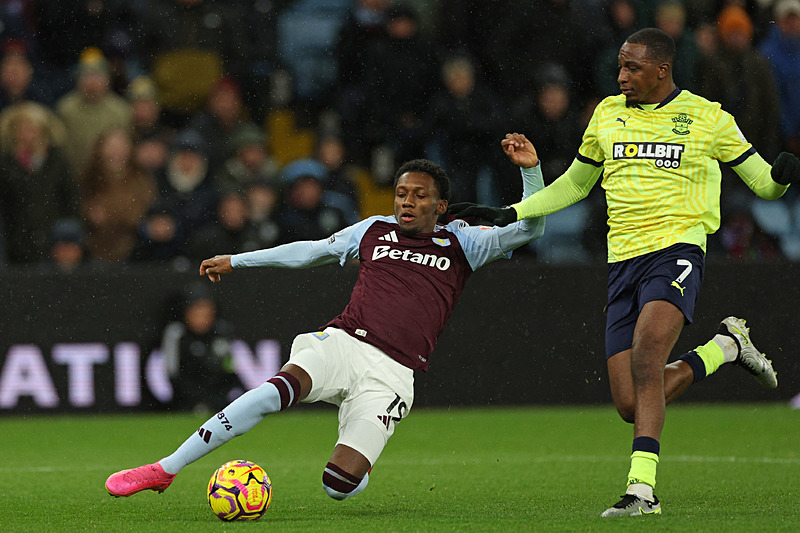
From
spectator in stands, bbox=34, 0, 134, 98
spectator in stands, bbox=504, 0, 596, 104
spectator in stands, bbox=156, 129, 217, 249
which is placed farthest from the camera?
spectator in stands, bbox=34, 0, 134, 98

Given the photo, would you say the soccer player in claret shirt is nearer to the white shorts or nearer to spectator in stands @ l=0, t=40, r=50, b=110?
the white shorts

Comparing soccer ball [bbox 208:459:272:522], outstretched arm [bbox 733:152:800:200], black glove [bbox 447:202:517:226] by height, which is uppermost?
outstretched arm [bbox 733:152:800:200]

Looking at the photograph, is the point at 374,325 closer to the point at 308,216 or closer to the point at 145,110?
the point at 308,216

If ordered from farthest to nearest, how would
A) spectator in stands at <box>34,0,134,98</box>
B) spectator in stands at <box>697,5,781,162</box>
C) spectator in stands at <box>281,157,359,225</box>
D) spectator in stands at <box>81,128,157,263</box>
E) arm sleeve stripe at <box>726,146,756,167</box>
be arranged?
spectator in stands at <box>34,0,134,98</box>, spectator in stands at <box>697,5,781,162</box>, spectator in stands at <box>81,128,157,263</box>, spectator in stands at <box>281,157,359,225</box>, arm sleeve stripe at <box>726,146,756,167</box>

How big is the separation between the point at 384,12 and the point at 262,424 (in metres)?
4.10

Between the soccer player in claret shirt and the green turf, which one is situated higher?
the soccer player in claret shirt

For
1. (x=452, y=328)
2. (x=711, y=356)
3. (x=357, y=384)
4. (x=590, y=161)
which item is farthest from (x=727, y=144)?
(x=452, y=328)

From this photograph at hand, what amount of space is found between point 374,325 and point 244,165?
19.1 feet

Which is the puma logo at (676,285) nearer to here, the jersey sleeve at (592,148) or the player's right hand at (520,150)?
the jersey sleeve at (592,148)

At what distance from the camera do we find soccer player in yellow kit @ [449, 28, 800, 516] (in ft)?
17.9

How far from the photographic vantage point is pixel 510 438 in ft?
29.9

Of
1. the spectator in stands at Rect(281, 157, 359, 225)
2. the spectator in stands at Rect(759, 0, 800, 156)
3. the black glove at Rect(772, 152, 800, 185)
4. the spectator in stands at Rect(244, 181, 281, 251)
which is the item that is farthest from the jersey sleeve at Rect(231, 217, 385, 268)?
the spectator in stands at Rect(759, 0, 800, 156)

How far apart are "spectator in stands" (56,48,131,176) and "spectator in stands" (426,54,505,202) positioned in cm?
297

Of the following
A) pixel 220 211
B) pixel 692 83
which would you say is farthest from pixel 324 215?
pixel 692 83
